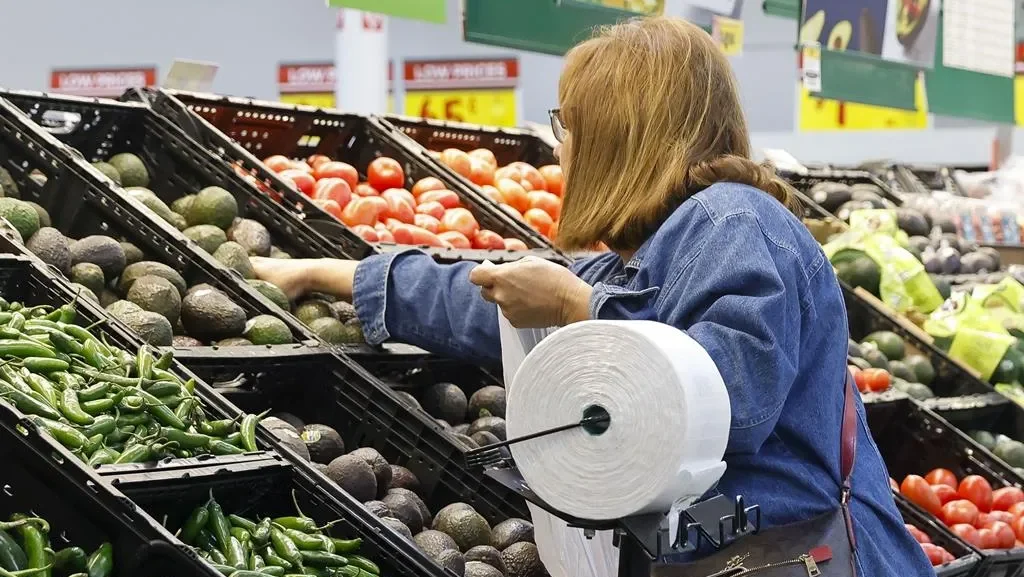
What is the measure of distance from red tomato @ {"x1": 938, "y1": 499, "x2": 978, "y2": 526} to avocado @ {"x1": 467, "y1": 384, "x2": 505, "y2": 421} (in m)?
1.70

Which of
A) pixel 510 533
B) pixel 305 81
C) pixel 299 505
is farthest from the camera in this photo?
pixel 305 81

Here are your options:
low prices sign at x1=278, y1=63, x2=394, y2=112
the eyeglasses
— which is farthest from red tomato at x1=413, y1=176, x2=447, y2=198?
low prices sign at x1=278, y1=63, x2=394, y2=112

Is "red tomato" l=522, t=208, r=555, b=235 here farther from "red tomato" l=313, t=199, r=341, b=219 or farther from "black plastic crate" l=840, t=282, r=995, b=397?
"black plastic crate" l=840, t=282, r=995, b=397

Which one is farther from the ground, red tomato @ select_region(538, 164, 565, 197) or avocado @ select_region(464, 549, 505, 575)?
red tomato @ select_region(538, 164, 565, 197)

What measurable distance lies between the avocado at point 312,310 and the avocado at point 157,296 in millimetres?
380

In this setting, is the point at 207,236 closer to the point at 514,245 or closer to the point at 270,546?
the point at 514,245

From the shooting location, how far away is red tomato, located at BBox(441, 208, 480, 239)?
3.99 meters

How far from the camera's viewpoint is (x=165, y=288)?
9.14 ft

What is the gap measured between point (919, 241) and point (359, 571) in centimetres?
436

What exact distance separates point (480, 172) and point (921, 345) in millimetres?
1808

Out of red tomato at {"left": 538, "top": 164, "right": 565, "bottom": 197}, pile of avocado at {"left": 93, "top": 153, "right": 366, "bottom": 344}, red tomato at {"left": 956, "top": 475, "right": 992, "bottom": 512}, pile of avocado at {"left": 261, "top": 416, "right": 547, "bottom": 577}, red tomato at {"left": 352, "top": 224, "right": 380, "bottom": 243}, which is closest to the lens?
pile of avocado at {"left": 261, "top": 416, "right": 547, "bottom": 577}

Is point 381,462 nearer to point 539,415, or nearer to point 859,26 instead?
point 539,415

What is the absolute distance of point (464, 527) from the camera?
261cm

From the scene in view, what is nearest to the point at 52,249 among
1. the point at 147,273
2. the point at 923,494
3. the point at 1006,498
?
the point at 147,273
